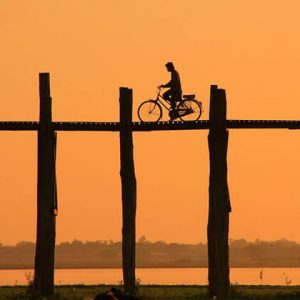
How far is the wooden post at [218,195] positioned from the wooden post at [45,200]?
13.5ft

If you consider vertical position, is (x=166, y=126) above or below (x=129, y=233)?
above

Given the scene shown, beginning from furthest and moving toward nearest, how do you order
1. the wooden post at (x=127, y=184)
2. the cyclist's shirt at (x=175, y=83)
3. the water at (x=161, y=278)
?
the water at (x=161, y=278) < the cyclist's shirt at (x=175, y=83) < the wooden post at (x=127, y=184)

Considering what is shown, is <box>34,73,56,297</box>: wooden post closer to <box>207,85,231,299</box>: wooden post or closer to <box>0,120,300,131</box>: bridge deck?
<box>0,120,300,131</box>: bridge deck

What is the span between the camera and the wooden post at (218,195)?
34.0 m

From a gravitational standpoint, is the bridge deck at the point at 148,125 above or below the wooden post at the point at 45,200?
above

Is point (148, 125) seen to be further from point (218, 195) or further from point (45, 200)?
point (45, 200)

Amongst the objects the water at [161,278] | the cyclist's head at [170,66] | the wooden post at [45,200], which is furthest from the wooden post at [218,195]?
the water at [161,278]

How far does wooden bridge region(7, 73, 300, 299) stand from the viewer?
3409 centimetres

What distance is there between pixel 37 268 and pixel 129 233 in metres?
2.54

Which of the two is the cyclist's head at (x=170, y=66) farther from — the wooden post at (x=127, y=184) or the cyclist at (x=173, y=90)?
the wooden post at (x=127, y=184)

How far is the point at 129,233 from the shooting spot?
34.4 m

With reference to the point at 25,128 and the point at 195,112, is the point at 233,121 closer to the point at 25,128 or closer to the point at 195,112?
the point at 195,112

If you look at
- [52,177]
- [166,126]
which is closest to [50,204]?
[52,177]

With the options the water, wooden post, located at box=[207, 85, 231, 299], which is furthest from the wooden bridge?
the water
